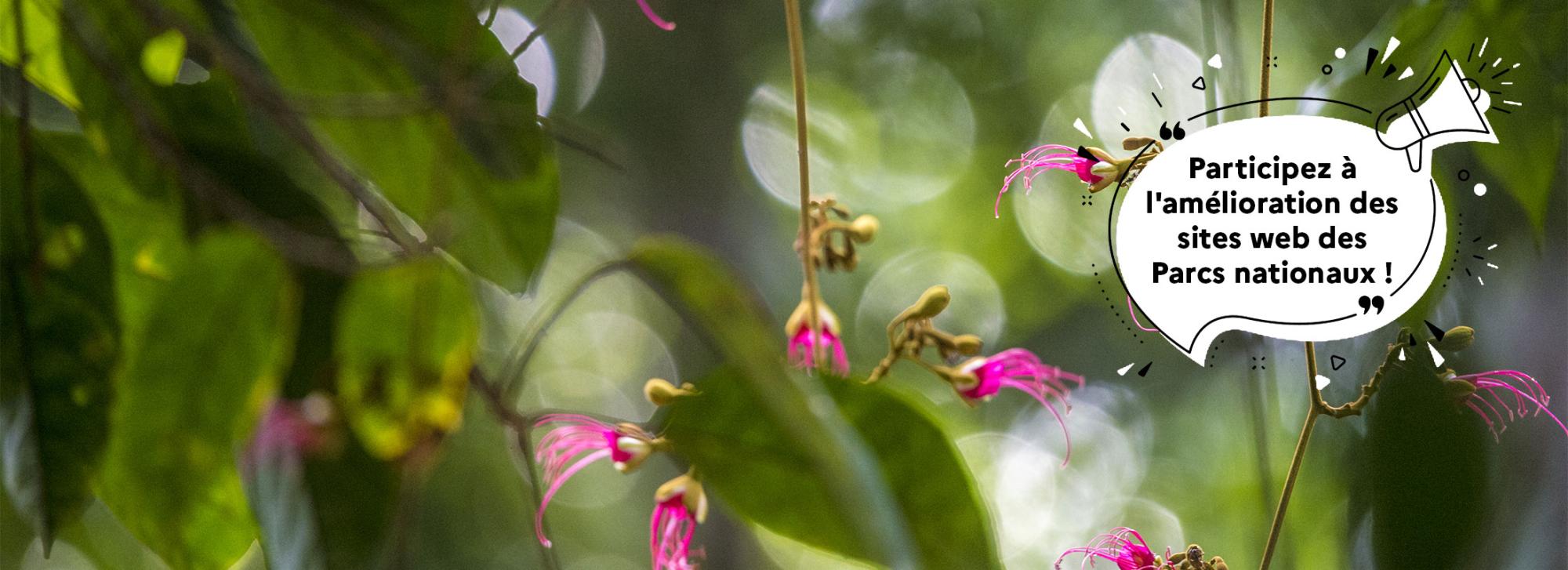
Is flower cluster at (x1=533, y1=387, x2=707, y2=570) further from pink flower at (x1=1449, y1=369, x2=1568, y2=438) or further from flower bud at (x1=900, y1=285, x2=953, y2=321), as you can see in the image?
pink flower at (x1=1449, y1=369, x2=1568, y2=438)

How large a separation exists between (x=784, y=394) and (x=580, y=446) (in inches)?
7.1

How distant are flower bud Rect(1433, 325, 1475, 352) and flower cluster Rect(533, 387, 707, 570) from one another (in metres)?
0.19

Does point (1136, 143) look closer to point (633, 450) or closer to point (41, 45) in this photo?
point (633, 450)

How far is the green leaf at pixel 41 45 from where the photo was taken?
222 millimetres

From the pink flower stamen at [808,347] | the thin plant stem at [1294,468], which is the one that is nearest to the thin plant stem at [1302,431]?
the thin plant stem at [1294,468]

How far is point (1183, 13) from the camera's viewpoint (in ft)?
1.91

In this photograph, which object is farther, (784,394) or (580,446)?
(580,446)

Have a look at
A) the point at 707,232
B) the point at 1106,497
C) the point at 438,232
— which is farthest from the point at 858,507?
the point at 1106,497

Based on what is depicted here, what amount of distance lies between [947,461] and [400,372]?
14 cm

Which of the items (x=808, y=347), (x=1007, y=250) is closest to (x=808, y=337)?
(x=808, y=347)

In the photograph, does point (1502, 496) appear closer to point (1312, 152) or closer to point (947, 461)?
point (1312, 152)

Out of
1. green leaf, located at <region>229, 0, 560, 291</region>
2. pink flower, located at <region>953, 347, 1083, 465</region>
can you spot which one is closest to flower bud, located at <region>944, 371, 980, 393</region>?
pink flower, located at <region>953, 347, 1083, 465</region>

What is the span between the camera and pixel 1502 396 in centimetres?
28

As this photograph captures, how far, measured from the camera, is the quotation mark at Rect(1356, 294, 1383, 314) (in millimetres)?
257
